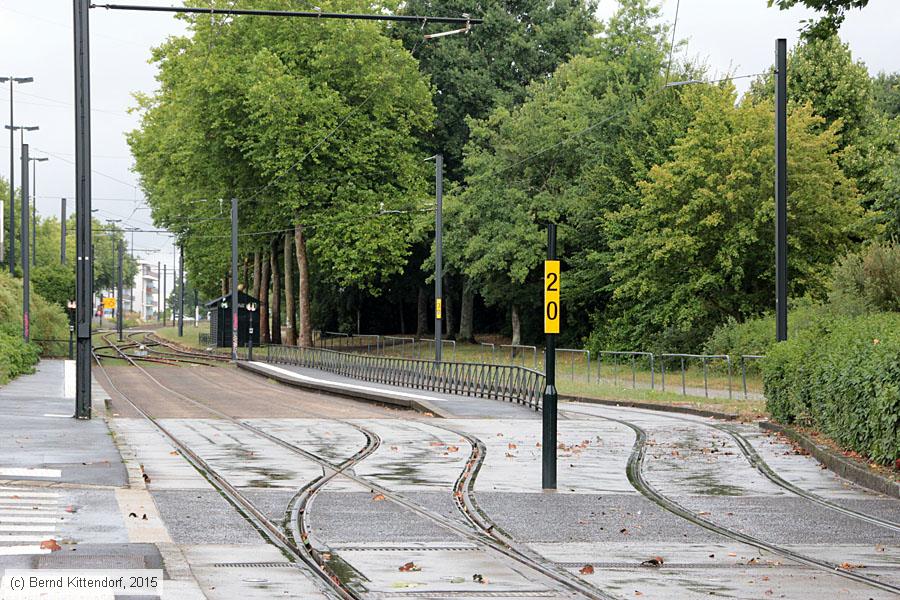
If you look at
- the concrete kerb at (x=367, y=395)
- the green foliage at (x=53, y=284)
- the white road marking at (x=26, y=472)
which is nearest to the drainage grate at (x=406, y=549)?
the white road marking at (x=26, y=472)

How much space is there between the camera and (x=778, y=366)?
995 inches

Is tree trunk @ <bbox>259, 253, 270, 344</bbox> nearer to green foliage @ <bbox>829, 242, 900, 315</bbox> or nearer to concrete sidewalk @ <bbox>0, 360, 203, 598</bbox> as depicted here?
green foliage @ <bbox>829, 242, 900, 315</bbox>

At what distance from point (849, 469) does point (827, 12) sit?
251 inches

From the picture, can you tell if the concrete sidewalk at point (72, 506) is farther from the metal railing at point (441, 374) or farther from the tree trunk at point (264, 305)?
the tree trunk at point (264, 305)

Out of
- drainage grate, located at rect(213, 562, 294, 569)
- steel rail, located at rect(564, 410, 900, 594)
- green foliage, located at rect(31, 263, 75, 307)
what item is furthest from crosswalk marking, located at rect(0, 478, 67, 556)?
green foliage, located at rect(31, 263, 75, 307)

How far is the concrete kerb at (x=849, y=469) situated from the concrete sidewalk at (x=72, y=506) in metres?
8.05

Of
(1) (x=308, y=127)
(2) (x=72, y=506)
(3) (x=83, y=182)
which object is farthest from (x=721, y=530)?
(1) (x=308, y=127)

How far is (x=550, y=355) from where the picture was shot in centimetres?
1537

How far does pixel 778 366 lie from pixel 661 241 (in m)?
27.0

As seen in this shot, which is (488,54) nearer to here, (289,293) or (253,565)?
(289,293)

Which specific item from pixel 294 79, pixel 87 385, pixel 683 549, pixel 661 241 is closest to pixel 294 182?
pixel 294 79

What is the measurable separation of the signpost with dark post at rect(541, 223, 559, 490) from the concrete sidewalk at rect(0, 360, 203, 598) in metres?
4.49

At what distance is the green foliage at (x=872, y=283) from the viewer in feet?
120

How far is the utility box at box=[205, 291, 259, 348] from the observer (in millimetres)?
78500
